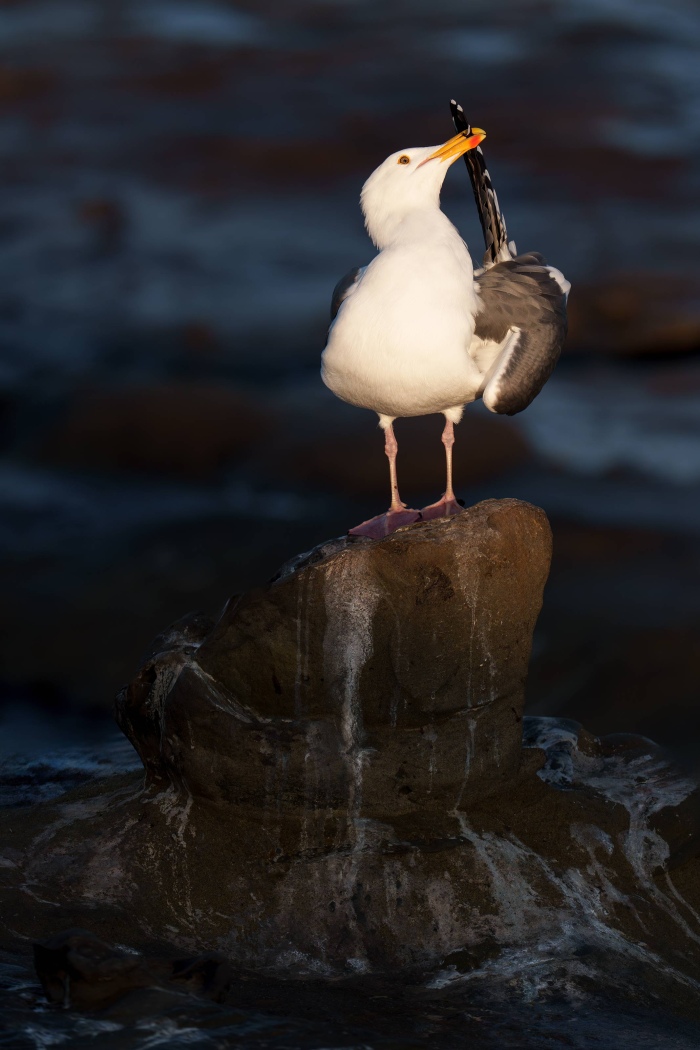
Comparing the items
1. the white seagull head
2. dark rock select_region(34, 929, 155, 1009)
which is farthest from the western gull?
dark rock select_region(34, 929, 155, 1009)

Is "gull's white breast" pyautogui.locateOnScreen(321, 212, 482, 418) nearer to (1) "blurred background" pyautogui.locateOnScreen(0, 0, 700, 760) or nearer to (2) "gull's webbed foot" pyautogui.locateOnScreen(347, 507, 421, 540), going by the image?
(2) "gull's webbed foot" pyautogui.locateOnScreen(347, 507, 421, 540)

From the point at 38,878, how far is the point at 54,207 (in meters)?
23.8

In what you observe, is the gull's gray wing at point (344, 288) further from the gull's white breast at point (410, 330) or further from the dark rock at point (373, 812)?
the dark rock at point (373, 812)

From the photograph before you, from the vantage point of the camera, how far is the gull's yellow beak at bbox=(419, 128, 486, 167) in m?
8.27

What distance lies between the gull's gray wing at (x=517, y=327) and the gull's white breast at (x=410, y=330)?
152 millimetres

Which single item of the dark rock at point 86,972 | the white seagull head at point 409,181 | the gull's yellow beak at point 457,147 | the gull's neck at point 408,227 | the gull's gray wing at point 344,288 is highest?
the gull's yellow beak at point 457,147

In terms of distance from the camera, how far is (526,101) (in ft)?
107

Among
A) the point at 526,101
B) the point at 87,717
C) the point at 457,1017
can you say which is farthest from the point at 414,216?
the point at 526,101

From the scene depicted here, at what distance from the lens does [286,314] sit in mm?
23531

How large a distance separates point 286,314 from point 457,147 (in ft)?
50.4

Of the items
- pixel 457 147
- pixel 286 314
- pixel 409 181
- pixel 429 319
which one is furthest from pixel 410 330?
pixel 286 314

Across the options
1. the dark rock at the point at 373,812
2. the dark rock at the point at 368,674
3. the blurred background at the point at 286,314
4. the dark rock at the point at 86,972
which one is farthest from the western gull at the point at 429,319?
the blurred background at the point at 286,314

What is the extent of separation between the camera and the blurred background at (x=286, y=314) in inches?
621

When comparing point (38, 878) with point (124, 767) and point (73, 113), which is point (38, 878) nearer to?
point (124, 767)
